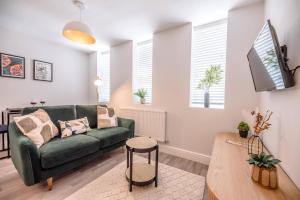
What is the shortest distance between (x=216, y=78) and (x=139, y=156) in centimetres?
196

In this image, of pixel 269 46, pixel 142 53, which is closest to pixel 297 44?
pixel 269 46

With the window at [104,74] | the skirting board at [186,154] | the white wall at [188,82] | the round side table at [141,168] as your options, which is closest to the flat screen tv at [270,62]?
the white wall at [188,82]

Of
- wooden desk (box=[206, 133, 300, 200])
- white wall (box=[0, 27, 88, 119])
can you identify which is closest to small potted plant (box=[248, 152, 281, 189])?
wooden desk (box=[206, 133, 300, 200])

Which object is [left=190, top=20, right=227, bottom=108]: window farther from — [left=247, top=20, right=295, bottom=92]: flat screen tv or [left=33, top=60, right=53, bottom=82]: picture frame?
[left=33, top=60, right=53, bottom=82]: picture frame

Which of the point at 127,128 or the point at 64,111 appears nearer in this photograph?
the point at 64,111

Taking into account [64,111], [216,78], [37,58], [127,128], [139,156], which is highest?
[37,58]

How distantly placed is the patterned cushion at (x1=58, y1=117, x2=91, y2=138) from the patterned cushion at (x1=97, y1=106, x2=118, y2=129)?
27 cm

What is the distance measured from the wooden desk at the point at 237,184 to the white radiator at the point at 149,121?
61.7 inches

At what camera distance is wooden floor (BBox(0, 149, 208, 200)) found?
157 centimetres

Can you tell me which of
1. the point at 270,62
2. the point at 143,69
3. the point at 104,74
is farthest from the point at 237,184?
the point at 104,74

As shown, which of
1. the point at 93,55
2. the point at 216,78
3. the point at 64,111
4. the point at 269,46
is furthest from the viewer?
the point at 93,55

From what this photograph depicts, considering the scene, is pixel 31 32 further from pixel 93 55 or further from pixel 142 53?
pixel 142 53

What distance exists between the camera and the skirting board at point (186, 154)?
2389 mm

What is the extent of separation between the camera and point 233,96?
7.00ft
